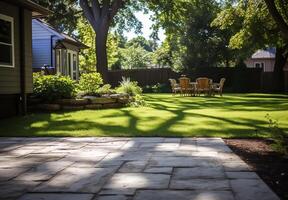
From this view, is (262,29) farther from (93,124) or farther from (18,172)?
(18,172)

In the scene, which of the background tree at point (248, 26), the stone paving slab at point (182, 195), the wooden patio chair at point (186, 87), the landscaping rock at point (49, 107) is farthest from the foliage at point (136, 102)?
the stone paving slab at point (182, 195)

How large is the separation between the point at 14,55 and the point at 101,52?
1196 centimetres

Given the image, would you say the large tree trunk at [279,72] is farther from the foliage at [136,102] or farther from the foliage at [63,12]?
the foliage at [136,102]

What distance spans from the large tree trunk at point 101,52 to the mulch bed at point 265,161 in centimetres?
1741

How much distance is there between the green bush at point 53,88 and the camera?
14.8 metres

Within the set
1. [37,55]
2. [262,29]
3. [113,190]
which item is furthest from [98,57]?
[113,190]

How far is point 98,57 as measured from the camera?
2564cm

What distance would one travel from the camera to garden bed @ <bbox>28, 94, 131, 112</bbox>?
14.7 m

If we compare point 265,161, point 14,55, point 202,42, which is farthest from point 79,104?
point 202,42

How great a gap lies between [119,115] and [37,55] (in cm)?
1365

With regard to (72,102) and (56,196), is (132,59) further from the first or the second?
(56,196)

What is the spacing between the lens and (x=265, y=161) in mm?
6516

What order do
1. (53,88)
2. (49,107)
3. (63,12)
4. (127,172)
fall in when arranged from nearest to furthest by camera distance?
(127,172), (49,107), (53,88), (63,12)

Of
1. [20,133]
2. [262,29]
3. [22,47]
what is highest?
[262,29]
